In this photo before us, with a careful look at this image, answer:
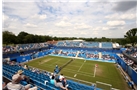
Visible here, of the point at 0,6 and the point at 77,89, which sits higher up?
the point at 0,6

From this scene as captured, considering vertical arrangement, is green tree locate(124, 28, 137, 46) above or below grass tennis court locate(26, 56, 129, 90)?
above

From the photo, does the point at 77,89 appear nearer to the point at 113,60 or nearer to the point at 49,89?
the point at 49,89

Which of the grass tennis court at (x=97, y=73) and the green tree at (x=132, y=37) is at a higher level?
the green tree at (x=132, y=37)

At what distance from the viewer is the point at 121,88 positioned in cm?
621

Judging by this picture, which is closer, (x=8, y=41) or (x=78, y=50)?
(x=78, y=50)

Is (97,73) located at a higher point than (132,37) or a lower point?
lower

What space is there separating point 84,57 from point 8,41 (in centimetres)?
2005

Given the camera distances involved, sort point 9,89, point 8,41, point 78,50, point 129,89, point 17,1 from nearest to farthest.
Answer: point 9,89 < point 17,1 < point 129,89 < point 78,50 < point 8,41

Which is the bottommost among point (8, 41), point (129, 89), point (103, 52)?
point (129, 89)

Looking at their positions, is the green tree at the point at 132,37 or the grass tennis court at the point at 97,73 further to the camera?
the green tree at the point at 132,37

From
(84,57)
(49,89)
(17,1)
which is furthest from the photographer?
(84,57)

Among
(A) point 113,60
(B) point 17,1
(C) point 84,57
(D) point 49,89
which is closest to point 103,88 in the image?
(D) point 49,89

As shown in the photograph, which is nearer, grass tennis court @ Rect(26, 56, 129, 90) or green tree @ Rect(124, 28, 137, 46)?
grass tennis court @ Rect(26, 56, 129, 90)

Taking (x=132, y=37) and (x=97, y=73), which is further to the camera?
(x=132, y=37)
